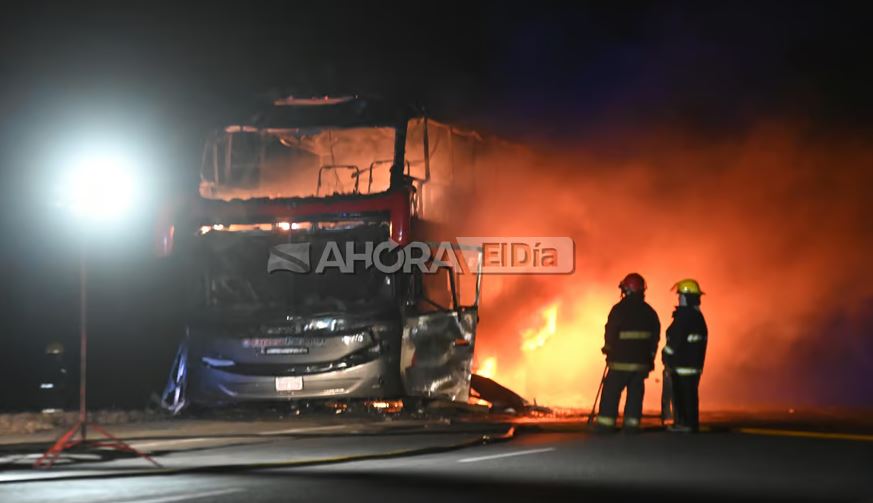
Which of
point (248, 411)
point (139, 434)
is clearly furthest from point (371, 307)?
point (139, 434)

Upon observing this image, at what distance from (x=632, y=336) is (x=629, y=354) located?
7.5 inches

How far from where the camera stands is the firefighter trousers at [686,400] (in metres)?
14.1

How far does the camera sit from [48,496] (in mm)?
9062

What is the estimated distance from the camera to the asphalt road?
9.07 meters

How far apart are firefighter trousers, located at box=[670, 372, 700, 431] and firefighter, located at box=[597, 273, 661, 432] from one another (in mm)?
350

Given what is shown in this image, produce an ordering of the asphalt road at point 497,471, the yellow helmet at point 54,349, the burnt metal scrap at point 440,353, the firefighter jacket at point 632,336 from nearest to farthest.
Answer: the asphalt road at point 497,471 < the firefighter jacket at point 632,336 < the burnt metal scrap at point 440,353 < the yellow helmet at point 54,349

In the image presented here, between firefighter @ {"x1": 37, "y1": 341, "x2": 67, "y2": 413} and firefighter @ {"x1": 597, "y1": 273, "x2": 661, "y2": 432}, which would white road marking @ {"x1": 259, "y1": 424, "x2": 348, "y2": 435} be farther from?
firefighter @ {"x1": 37, "y1": 341, "x2": 67, "y2": 413}

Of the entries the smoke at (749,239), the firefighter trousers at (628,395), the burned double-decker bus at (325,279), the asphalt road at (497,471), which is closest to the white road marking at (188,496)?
the asphalt road at (497,471)

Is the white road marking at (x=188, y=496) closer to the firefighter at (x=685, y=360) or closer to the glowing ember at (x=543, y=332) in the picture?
the firefighter at (x=685, y=360)

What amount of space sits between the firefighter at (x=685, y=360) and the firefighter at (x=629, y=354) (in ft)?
0.68

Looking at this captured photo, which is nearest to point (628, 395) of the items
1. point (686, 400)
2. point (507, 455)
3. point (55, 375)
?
point (686, 400)

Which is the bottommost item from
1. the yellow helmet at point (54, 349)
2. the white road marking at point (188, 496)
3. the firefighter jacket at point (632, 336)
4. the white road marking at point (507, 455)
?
the white road marking at point (188, 496)

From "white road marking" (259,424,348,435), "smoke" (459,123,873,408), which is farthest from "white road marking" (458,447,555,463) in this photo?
"smoke" (459,123,873,408)

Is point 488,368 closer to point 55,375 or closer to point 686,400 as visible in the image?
point 55,375
